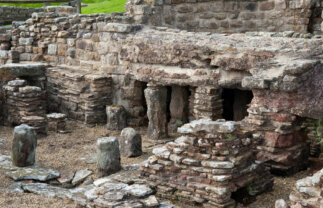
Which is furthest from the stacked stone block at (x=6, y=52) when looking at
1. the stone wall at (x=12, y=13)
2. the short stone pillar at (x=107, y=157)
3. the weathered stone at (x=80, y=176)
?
the short stone pillar at (x=107, y=157)

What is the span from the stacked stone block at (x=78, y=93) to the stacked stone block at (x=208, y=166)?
583 centimetres

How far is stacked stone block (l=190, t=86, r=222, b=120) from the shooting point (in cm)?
1323

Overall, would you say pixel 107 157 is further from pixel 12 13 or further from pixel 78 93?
pixel 12 13

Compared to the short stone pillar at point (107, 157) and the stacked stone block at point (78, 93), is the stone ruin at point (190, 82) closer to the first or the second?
the stacked stone block at point (78, 93)

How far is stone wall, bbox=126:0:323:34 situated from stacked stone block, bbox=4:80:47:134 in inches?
144

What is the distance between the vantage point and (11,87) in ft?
Answer: 50.8

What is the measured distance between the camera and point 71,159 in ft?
42.4

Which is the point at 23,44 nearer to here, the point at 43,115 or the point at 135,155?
the point at 43,115

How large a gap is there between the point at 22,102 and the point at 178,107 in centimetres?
415

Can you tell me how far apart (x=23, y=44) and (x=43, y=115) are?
398cm

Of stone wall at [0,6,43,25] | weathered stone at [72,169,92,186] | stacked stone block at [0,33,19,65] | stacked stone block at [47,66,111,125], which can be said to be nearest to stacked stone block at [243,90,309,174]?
weathered stone at [72,169,92,186]

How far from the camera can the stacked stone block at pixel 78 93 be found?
15.6 metres

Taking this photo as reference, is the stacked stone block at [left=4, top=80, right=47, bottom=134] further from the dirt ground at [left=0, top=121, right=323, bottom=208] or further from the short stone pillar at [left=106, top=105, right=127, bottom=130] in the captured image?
the short stone pillar at [left=106, top=105, right=127, bottom=130]

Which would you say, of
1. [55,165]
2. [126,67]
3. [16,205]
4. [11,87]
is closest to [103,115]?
[126,67]
